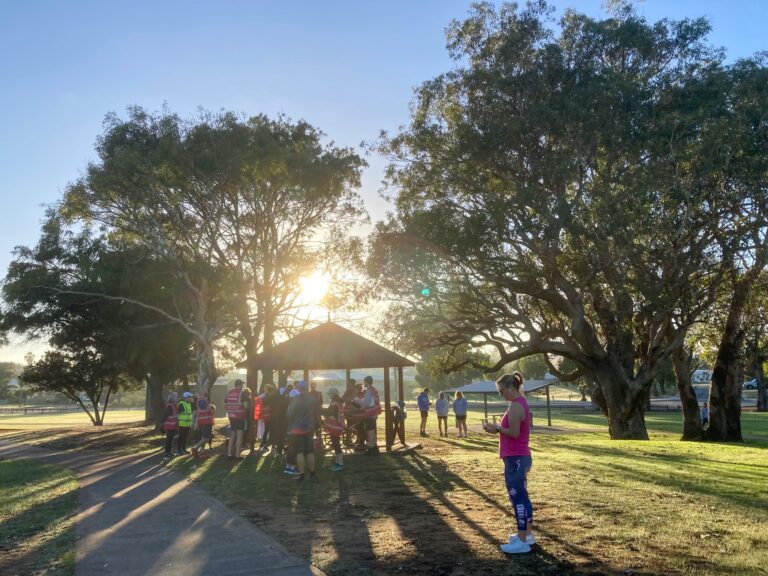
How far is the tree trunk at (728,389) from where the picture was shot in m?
23.7

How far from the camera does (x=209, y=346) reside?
88.0 ft

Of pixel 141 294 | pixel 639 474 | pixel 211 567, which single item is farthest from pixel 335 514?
pixel 141 294

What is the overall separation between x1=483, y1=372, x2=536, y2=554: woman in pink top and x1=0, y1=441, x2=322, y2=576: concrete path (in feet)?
6.76

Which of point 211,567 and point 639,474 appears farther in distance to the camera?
point 639,474

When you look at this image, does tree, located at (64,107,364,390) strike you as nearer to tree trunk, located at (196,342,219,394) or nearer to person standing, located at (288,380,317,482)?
tree trunk, located at (196,342,219,394)

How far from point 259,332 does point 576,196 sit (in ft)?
47.0

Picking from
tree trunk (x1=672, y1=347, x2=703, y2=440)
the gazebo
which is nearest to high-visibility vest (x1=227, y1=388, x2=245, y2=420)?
the gazebo

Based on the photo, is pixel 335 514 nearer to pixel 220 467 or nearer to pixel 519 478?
pixel 519 478

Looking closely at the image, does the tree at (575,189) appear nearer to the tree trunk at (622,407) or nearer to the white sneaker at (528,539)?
the tree trunk at (622,407)

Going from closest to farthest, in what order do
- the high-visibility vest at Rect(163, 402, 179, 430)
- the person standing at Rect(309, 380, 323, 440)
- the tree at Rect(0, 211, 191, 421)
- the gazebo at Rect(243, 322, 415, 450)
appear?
1. the person standing at Rect(309, 380, 323, 440)
2. the high-visibility vest at Rect(163, 402, 179, 430)
3. the gazebo at Rect(243, 322, 415, 450)
4. the tree at Rect(0, 211, 191, 421)

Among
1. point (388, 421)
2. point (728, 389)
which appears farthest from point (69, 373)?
point (728, 389)

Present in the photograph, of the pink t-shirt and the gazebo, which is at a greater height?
the gazebo

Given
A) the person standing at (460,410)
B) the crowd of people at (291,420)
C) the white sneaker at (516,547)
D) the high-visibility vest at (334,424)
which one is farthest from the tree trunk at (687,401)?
the white sneaker at (516,547)

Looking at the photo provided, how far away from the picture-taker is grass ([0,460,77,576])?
6398 millimetres
